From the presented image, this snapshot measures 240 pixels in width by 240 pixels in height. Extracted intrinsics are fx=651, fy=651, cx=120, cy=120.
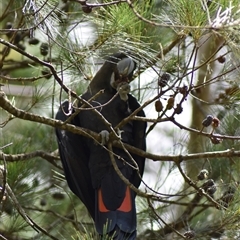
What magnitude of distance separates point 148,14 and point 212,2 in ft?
1.23

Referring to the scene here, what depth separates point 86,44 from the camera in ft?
7.15

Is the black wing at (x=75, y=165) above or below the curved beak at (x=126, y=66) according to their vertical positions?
below

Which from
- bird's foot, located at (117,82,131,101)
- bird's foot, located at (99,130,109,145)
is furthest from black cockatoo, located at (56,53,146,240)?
bird's foot, located at (99,130,109,145)

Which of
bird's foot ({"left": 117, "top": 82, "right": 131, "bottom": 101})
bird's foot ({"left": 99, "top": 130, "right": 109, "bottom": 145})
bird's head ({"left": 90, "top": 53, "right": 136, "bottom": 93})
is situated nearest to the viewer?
bird's foot ({"left": 99, "top": 130, "right": 109, "bottom": 145})

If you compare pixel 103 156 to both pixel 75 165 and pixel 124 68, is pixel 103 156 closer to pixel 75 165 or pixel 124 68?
pixel 75 165

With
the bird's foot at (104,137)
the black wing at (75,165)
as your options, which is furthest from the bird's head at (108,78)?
the bird's foot at (104,137)

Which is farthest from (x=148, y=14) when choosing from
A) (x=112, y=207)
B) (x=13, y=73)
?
(x=13, y=73)

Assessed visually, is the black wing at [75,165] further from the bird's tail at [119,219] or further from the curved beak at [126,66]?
the curved beak at [126,66]

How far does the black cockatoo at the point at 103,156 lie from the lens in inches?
91.4

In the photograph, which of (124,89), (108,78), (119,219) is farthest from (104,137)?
(108,78)

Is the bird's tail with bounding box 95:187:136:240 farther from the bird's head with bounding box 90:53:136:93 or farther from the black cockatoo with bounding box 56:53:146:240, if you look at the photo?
the bird's head with bounding box 90:53:136:93

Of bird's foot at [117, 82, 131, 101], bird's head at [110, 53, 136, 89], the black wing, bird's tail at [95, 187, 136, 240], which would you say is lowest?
bird's tail at [95, 187, 136, 240]

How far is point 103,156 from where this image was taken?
7.97 feet

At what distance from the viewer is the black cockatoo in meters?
2.32
